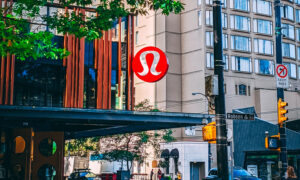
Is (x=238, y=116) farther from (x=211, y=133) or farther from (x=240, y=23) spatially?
(x=240, y=23)

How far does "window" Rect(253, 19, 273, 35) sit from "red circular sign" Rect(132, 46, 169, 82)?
45.8m

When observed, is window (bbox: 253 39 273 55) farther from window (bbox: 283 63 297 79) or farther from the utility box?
the utility box

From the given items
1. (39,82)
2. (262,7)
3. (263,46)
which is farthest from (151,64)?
(262,7)

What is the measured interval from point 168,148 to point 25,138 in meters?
42.0

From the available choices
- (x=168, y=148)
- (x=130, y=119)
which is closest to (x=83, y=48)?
(x=130, y=119)

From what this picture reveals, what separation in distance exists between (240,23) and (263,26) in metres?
4.24

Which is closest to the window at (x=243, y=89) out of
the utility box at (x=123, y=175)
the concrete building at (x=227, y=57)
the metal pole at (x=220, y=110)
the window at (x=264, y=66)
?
the concrete building at (x=227, y=57)

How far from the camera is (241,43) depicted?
2518 inches

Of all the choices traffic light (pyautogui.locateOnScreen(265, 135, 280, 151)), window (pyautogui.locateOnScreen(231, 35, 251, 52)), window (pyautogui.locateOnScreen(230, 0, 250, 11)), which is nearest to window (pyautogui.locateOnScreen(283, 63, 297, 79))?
window (pyautogui.locateOnScreen(231, 35, 251, 52))

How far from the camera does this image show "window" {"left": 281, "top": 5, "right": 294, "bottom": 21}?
225 feet

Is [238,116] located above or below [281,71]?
below

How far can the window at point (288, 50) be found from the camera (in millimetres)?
66519

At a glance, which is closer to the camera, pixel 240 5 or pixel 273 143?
pixel 273 143

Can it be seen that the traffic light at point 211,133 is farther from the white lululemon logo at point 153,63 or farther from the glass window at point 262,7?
the glass window at point 262,7
